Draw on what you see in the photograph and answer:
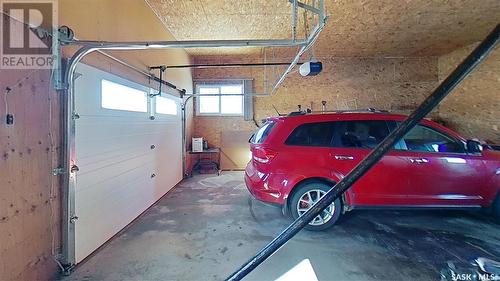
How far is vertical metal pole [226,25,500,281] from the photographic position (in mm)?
586

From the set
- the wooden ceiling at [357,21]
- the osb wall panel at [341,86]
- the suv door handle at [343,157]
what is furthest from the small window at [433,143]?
the osb wall panel at [341,86]

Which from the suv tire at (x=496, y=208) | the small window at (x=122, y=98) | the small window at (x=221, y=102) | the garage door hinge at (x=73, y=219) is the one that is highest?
the small window at (x=221, y=102)

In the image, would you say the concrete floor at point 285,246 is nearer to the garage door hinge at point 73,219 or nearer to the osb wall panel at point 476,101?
the garage door hinge at point 73,219

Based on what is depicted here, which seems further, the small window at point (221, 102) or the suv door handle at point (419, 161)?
the small window at point (221, 102)

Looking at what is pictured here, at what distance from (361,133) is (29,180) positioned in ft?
11.0

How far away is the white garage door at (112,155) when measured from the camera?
2475mm

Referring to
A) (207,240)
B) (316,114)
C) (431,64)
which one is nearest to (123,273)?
(207,240)

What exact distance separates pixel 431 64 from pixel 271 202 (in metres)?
6.66

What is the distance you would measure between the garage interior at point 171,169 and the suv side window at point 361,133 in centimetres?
104

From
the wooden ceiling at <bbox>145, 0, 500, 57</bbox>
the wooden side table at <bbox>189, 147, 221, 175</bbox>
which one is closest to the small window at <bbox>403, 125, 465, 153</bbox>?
the wooden ceiling at <bbox>145, 0, 500, 57</bbox>

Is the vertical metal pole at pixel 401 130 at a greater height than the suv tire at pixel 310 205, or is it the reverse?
the vertical metal pole at pixel 401 130

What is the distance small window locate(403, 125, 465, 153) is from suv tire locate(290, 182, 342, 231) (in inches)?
45.5

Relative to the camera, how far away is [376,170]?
3.20 metres

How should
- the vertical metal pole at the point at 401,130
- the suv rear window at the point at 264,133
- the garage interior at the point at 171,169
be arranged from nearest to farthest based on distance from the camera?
the vertical metal pole at the point at 401,130
the garage interior at the point at 171,169
the suv rear window at the point at 264,133
